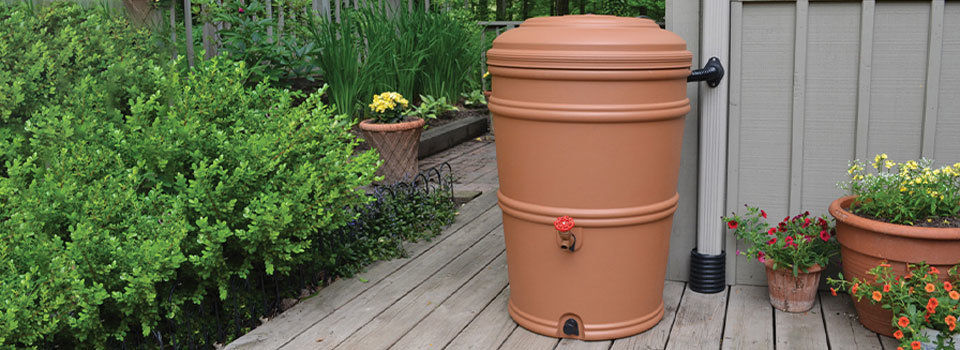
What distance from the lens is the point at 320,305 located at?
298 cm

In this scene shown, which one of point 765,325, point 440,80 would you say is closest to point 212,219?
point 765,325

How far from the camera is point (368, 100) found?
5480mm

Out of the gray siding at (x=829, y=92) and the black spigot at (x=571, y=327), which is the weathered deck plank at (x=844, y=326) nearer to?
the gray siding at (x=829, y=92)

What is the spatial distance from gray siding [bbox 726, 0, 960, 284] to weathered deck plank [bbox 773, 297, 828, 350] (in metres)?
0.36

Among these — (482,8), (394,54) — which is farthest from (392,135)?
(482,8)

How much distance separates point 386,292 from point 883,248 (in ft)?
5.32

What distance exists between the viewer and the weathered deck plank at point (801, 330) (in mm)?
2562

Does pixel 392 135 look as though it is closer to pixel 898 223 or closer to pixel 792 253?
pixel 792 253

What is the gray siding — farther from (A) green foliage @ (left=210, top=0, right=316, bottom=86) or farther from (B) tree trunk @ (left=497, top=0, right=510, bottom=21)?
(B) tree trunk @ (left=497, top=0, right=510, bottom=21)

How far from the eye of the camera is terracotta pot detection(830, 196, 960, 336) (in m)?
2.44

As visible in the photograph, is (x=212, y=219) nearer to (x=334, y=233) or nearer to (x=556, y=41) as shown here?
(x=334, y=233)

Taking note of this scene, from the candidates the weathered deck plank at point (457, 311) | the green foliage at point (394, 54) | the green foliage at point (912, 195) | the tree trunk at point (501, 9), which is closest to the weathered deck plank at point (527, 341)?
the weathered deck plank at point (457, 311)

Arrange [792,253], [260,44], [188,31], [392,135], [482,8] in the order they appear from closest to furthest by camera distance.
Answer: [792,253] < [188,31] < [260,44] < [392,135] < [482,8]

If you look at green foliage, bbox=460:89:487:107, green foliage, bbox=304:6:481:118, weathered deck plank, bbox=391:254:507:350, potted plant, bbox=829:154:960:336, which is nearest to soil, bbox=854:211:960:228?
potted plant, bbox=829:154:960:336
